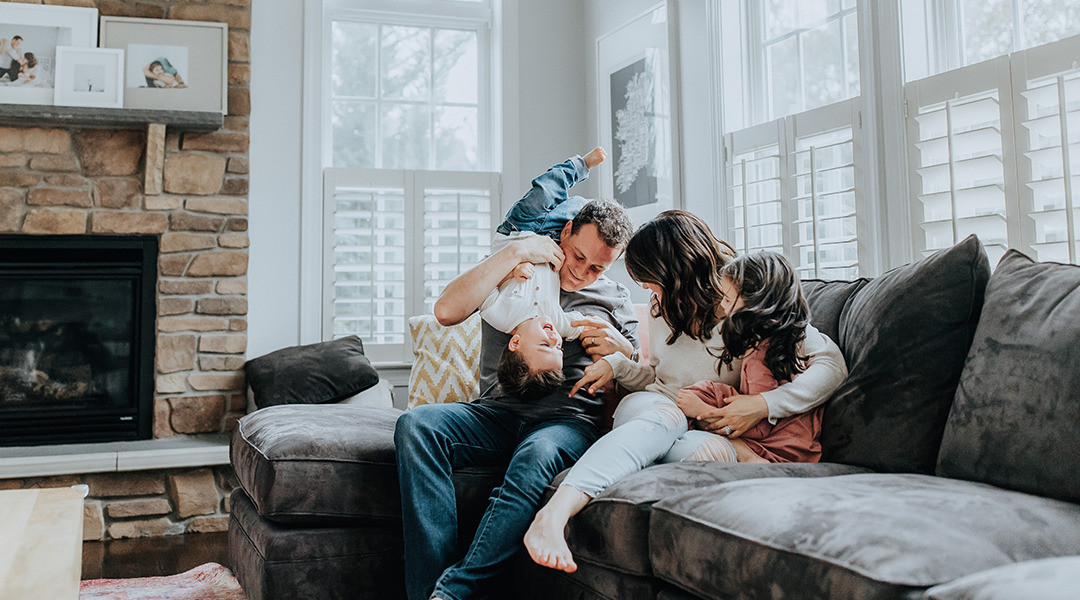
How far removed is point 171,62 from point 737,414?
297cm

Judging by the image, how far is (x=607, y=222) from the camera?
2051 millimetres

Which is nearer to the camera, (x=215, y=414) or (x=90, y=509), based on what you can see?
(x=90, y=509)

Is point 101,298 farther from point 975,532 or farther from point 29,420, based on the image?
point 975,532

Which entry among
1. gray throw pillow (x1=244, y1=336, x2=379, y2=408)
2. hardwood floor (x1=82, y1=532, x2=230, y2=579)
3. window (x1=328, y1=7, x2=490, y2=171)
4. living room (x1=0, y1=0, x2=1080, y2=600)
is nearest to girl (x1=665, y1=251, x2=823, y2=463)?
living room (x1=0, y1=0, x2=1080, y2=600)

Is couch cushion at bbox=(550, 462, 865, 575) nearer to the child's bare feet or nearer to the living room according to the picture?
the child's bare feet

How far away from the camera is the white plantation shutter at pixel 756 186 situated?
2738 millimetres

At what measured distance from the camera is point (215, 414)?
11.7ft

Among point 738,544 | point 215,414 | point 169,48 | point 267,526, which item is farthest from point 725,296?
point 169,48

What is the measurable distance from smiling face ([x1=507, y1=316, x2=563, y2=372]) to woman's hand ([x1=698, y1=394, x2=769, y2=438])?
0.37 metres

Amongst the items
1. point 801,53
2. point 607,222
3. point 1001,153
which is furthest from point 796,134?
point 607,222

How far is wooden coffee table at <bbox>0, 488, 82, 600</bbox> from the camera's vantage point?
1219 mm

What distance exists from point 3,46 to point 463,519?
9.48 feet

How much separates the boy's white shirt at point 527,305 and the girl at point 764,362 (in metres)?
0.39

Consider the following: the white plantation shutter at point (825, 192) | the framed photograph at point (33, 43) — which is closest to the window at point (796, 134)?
the white plantation shutter at point (825, 192)
